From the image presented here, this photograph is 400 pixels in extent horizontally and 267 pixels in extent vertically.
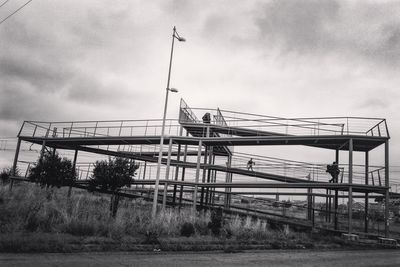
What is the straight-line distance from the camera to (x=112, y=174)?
19.7 metres

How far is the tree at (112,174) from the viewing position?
1967 cm

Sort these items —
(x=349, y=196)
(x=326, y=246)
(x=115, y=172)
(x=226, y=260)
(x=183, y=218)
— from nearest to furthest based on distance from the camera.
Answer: (x=226, y=260)
(x=326, y=246)
(x=183, y=218)
(x=349, y=196)
(x=115, y=172)

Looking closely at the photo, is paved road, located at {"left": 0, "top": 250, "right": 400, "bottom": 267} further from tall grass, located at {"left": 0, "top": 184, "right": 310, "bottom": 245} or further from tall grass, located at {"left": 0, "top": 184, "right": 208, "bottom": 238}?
tall grass, located at {"left": 0, "top": 184, "right": 208, "bottom": 238}

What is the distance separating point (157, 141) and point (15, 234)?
55.0 ft

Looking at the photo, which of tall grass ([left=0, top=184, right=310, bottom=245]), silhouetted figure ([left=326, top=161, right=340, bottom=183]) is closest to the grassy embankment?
tall grass ([left=0, top=184, right=310, bottom=245])

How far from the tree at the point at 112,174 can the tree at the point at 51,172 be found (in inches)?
130

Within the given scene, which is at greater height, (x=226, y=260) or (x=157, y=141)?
(x=157, y=141)

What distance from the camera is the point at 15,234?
8.20 metres

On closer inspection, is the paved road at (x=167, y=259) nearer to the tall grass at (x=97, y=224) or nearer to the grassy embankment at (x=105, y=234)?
the grassy embankment at (x=105, y=234)

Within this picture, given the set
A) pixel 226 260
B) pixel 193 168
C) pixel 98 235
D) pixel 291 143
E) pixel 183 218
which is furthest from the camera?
pixel 193 168

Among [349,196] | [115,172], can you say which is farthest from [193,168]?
[349,196]

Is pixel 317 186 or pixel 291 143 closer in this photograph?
pixel 317 186

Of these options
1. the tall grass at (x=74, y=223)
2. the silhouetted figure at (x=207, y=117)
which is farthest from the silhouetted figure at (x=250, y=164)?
the tall grass at (x=74, y=223)

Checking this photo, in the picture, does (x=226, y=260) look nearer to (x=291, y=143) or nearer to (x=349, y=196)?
(x=349, y=196)
